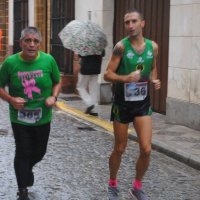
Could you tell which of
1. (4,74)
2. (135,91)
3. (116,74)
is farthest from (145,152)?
(4,74)

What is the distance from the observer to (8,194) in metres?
5.93

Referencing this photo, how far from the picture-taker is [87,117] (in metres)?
11.2

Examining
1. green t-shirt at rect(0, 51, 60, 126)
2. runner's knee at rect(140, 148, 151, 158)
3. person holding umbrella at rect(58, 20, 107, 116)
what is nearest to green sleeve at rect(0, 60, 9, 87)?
green t-shirt at rect(0, 51, 60, 126)

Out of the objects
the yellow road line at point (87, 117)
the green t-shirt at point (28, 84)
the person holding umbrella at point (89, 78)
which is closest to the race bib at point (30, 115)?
the green t-shirt at point (28, 84)

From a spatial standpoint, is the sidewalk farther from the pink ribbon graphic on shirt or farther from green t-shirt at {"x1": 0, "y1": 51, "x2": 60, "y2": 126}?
the pink ribbon graphic on shirt

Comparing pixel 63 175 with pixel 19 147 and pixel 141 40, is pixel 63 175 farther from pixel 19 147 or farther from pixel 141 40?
pixel 141 40

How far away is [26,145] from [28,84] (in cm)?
59

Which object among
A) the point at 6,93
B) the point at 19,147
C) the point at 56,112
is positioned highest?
the point at 6,93

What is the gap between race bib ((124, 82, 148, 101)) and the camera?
215 inches

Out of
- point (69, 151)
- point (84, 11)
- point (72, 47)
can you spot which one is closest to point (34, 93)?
point (69, 151)

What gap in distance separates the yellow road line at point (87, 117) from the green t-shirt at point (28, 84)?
13.8 ft

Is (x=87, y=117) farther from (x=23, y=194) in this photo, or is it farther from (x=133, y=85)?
(x=133, y=85)

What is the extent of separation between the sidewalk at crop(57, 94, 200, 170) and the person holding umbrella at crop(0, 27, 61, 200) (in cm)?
256

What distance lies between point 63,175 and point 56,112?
5456 mm
